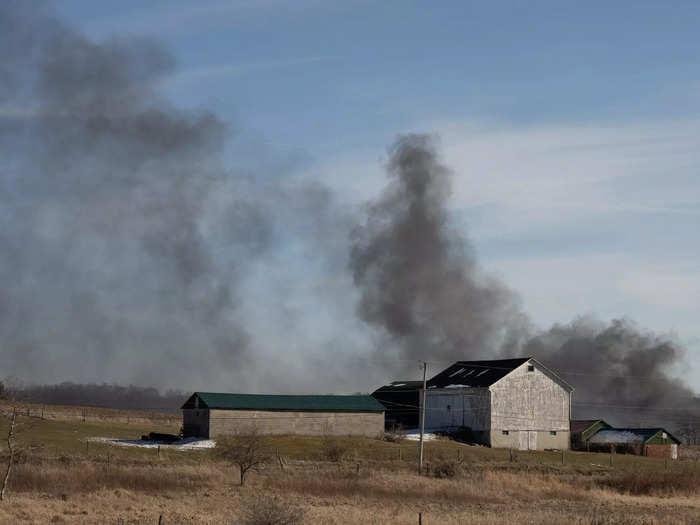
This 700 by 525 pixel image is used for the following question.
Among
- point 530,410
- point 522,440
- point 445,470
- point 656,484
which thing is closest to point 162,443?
point 445,470

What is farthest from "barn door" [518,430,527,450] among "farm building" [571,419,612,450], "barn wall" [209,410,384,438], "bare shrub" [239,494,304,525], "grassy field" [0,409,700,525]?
"bare shrub" [239,494,304,525]

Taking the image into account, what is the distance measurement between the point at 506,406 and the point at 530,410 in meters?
2.96

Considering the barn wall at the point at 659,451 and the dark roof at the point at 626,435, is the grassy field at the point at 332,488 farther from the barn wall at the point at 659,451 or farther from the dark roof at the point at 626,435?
the dark roof at the point at 626,435

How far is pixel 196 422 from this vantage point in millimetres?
82062

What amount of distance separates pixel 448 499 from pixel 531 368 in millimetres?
49550

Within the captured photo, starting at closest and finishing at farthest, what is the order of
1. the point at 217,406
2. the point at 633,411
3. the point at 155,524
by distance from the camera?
the point at 155,524
the point at 217,406
the point at 633,411

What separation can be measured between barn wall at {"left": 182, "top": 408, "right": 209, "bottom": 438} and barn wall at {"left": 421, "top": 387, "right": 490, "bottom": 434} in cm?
2281

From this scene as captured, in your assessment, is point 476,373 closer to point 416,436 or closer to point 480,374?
point 480,374

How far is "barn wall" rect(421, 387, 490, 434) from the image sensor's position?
88.7 meters

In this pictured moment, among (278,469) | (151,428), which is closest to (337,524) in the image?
(278,469)

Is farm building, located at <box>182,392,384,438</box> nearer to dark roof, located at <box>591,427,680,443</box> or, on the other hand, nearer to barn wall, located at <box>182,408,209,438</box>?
barn wall, located at <box>182,408,209,438</box>

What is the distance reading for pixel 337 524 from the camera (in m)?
31.7

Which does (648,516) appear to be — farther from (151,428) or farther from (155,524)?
(151,428)

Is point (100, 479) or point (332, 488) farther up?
point (100, 479)
